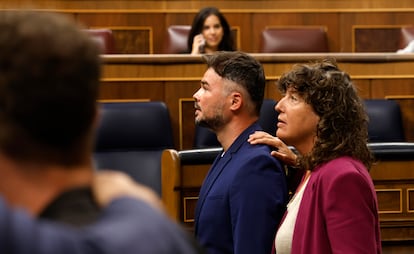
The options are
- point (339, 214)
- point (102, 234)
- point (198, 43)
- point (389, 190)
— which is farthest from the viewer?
point (198, 43)

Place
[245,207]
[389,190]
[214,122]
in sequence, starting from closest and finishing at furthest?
1. [245,207]
2. [214,122]
3. [389,190]

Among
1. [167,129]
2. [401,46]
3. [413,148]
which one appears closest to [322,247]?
[413,148]

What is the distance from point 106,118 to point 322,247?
0.96m

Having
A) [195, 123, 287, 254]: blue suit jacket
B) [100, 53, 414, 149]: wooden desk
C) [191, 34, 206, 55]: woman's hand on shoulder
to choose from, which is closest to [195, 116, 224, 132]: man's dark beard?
[195, 123, 287, 254]: blue suit jacket

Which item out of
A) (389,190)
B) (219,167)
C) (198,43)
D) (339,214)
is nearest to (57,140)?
(339,214)

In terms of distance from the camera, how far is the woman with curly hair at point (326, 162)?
114 centimetres

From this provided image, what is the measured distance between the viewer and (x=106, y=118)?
202cm

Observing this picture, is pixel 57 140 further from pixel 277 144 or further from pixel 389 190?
pixel 389 190

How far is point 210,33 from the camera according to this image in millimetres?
2801

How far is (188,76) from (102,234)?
1794 mm

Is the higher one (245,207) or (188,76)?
(188,76)

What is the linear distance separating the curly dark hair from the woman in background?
5.00 ft

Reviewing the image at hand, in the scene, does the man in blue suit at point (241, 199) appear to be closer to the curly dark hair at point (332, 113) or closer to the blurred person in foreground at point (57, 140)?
the curly dark hair at point (332, 113)

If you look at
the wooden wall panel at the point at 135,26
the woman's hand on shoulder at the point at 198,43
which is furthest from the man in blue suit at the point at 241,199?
the wooden wall panel at the point at 135,26
